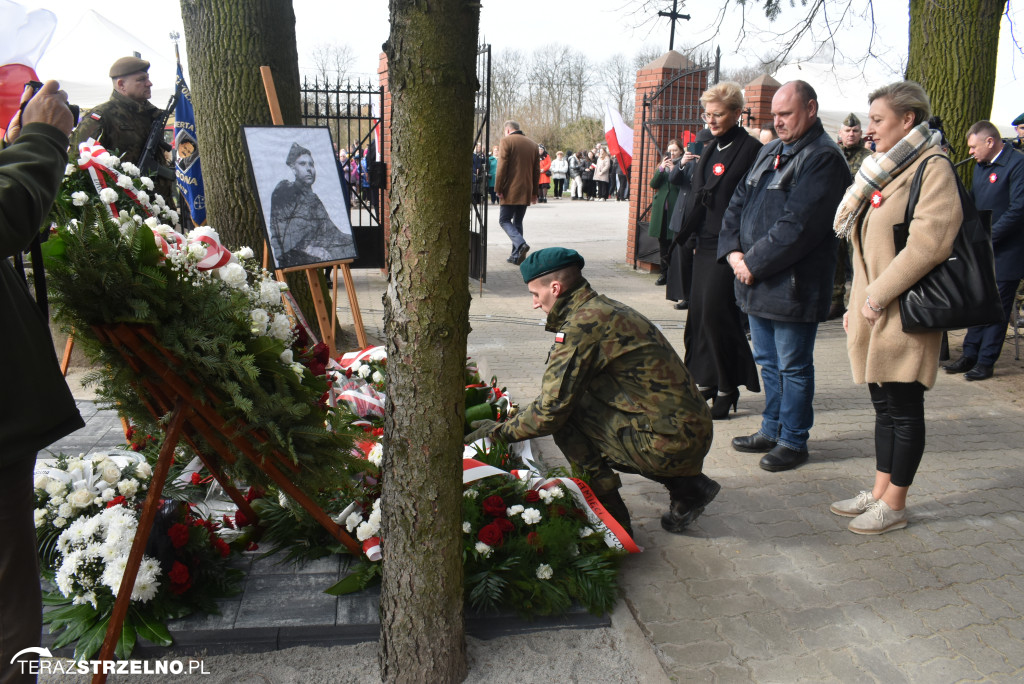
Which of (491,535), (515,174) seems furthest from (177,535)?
(515,174)

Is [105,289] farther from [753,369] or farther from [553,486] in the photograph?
[753,369]

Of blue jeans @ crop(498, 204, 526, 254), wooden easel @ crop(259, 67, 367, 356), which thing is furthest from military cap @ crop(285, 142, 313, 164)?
blue jeans @ crop(498, 204, 526, 254)

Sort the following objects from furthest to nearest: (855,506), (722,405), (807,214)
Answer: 1. (722,405)
2. (807,214)
3. (855,506)

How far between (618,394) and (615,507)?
21.3 inches

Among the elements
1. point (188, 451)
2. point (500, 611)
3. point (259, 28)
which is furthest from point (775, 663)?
point (259, 28)

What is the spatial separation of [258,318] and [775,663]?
2.13 meters

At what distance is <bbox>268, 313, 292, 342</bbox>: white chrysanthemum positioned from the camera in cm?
290

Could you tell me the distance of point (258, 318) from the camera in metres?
2.79

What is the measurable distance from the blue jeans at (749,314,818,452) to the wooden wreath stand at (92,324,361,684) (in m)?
2.76

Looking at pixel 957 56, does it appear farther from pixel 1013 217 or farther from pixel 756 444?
pixel 756 444

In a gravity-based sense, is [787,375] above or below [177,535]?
above

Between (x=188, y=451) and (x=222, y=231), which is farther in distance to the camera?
(x=222, y=231)

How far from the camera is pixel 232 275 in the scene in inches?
111

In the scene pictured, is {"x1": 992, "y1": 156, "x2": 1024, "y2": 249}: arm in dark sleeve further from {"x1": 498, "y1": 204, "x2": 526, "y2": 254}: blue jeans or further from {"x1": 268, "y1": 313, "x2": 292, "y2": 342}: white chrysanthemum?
{"x1": 498, "y1": 204, "x2": 526, "y2": 254}: blue jeans
